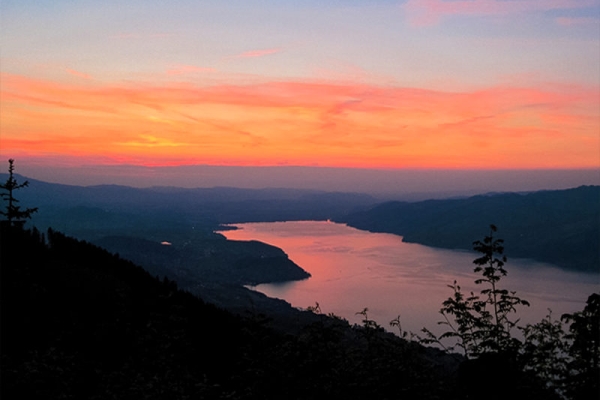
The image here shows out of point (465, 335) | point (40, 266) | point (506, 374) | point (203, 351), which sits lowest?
point (203, 351)

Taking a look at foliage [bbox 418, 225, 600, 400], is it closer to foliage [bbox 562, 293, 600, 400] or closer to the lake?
foliage [bbox 562, 293, 600, 400]

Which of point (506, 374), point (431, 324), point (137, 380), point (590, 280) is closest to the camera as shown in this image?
point (137, 380)

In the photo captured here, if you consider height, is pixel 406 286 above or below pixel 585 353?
below

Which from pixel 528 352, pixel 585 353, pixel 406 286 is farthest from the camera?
pixel 406 286

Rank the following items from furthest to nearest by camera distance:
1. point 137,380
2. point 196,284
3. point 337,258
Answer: point 337,258, point 196,284, point 137,380

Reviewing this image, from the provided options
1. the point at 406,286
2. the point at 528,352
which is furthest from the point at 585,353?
the point at 406,286

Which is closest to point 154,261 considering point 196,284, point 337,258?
point 196,284

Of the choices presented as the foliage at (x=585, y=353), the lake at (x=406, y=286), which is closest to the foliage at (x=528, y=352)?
the foliage at (x=585, y=353)

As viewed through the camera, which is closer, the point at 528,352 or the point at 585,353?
the point at 585,353

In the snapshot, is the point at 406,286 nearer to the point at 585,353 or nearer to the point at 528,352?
the point at 528,352

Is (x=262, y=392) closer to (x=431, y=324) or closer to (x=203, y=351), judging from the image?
(x=203, y=351)

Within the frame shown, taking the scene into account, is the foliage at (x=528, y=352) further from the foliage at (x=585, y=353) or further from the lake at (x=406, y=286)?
the lake at (x=406, y=286)
